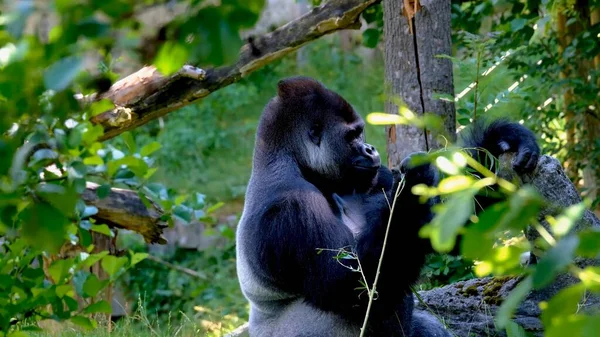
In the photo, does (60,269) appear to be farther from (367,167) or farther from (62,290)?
(367,167)

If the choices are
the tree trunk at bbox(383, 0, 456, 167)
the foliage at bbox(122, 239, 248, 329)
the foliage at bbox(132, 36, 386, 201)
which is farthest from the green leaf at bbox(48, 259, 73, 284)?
the foliage at bbox(132, 36, 386, 201)

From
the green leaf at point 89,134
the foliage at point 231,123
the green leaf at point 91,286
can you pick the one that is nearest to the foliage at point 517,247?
the green leaf at point 91,286

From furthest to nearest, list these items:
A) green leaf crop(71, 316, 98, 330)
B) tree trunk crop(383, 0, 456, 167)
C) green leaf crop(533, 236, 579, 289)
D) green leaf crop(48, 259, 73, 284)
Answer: tree trunk crop(383, 0, 456, 167)
green leaf crop(48, 259, 73, 284)
green leaf crop(71, 316, 98, 330)
green leaf crop(533, 236, 579, 289)

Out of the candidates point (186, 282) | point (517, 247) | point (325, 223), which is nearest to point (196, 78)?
point (325, 223)

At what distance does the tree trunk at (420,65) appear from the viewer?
12.6ft

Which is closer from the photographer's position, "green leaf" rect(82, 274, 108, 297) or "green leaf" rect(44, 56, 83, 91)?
"green leaf" rect(44, 56, 83, 91)

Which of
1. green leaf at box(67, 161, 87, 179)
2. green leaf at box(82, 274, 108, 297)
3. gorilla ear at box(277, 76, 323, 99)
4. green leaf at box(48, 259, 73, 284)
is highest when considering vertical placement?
green leaf at box(67, 161, 87, 179)

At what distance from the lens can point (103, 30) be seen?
840 millimetres

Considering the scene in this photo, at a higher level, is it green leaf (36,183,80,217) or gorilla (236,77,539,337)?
green leaf (36,183,80,217)

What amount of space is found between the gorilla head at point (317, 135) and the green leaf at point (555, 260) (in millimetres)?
2298

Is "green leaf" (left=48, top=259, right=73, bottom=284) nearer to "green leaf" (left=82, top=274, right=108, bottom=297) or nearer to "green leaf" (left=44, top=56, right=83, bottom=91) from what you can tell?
"green leaf" (left=82, top=274, right=108, bottom=297)

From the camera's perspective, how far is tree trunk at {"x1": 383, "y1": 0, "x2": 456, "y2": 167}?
3836mm

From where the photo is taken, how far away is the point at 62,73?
824 mm

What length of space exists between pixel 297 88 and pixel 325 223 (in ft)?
2.17
